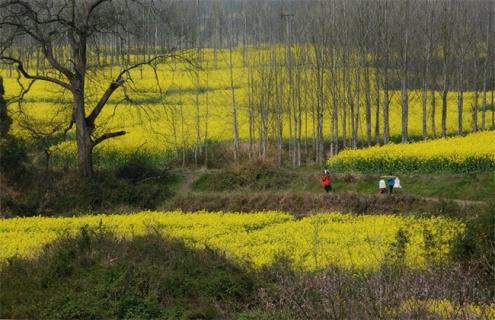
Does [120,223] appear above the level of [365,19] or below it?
below

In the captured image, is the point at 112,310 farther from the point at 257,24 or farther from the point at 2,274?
the point at 257,24

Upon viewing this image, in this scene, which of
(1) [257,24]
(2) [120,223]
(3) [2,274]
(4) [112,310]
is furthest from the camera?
(1) [257,24]

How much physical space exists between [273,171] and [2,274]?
2095 cm

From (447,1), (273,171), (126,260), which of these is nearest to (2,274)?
(126,260)

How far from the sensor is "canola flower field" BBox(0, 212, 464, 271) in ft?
54.5

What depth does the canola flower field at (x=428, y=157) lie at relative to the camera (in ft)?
99.6

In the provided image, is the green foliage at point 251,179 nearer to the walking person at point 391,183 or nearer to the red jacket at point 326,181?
the red jacket at point 326,181

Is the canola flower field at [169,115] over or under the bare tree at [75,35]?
under

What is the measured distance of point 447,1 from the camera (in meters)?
42.3

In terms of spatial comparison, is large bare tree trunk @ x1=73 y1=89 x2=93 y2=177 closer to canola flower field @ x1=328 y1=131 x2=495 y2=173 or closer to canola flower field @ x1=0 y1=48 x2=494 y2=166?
canola flower field @ x1=0 y1=48 x2=494 y2=166

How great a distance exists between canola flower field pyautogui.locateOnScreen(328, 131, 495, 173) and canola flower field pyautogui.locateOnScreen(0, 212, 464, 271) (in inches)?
344

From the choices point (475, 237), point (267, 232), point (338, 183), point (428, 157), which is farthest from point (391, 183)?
point (475, 237)

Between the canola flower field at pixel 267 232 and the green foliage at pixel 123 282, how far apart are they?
174 cm

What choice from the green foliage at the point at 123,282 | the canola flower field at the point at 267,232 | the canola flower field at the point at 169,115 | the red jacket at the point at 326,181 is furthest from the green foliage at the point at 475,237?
the canola flower field at the point at 169,115
